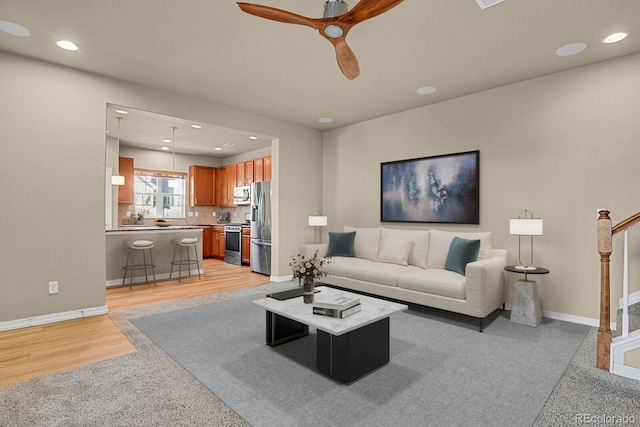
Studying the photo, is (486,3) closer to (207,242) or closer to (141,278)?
(141,278)

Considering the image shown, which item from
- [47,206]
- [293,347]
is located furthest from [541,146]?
[47,206]

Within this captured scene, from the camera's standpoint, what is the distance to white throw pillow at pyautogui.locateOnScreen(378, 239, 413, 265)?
4398 millimetres

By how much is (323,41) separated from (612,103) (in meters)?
2.97

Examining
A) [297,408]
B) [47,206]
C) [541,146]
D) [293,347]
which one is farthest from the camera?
[541,146]

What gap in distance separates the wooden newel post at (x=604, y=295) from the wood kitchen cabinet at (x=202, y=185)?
8.00 metres

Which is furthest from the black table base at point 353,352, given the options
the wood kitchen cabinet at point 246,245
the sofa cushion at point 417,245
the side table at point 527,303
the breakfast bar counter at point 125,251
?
the wood kitchen cabinet at point 246,245

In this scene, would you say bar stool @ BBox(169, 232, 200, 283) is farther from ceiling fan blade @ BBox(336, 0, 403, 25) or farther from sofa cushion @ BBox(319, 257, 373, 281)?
ceiling fan blade @ BBox(336, 0, 403, 25)

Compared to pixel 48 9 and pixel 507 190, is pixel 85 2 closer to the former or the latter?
pixel 48 9

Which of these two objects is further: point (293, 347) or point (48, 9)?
point (293, 347)

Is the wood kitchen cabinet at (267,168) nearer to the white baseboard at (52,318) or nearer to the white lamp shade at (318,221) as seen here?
the white lamp shade at (318,221)

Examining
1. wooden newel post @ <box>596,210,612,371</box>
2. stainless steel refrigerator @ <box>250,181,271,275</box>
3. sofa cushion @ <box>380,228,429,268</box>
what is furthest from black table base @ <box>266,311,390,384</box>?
stainless steel refrigerator @ <box>250,181,271,275</box>

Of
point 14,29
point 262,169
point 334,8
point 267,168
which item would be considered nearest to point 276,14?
point 334,8

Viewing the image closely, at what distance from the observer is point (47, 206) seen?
11.3 feet

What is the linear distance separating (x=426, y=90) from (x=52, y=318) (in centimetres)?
506
